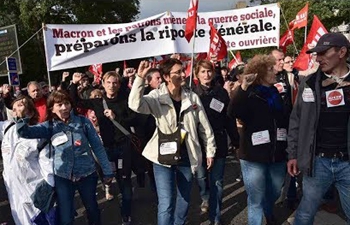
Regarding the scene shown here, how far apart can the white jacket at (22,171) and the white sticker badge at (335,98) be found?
8.32 feet

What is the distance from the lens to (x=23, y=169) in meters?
3.89

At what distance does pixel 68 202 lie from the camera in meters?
3.75

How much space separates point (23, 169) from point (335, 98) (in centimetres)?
286

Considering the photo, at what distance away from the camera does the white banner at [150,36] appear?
8.03 meters

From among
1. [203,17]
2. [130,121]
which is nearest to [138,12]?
[203,17]

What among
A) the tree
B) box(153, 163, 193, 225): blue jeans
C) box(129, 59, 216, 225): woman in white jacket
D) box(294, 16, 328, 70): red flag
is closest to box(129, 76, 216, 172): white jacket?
box(129, 59, 216, 225): woman in white jacket

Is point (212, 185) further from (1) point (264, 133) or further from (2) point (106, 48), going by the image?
(2) point (106, 48)

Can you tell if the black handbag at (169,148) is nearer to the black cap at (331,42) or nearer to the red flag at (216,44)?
the black cap at (331,42)

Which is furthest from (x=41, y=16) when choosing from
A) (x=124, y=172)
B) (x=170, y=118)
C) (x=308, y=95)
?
(x=308, y=95)

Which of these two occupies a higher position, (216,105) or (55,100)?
(55,100)

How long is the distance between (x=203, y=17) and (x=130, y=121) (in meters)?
4.68

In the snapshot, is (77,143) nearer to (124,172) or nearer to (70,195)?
(70,195)

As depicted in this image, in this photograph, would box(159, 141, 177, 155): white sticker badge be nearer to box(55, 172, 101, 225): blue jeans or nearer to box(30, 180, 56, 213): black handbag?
box(55, 172, 101, 225): blue jeans

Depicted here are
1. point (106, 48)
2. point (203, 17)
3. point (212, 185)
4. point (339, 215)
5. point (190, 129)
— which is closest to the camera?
point (190, 129)
